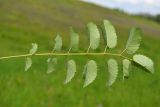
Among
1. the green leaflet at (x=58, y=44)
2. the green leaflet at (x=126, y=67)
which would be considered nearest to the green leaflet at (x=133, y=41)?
the green leaflet at (x=126, y=67)

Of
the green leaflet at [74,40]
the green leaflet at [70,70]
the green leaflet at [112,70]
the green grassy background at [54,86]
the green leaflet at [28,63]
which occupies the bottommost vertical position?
the green grassy background at [54,86]

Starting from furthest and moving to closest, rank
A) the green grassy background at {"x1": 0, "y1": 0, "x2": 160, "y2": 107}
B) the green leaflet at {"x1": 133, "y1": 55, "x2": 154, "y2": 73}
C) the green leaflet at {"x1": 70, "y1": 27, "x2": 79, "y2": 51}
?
the green grassy background at {"x1": 0, "y1": 0, "x2": 160, "y2": 107}
the green leaflet at {"x1": 70, "y1": 27, "x2": 79, "y2": 51}
the green leaflet at {"x1": 133, "y1": 55, "x2": 154, "y2": 73}

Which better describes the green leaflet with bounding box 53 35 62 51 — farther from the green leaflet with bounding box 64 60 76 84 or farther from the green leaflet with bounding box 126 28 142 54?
the green leaflet with bounding box 126 28 142 54

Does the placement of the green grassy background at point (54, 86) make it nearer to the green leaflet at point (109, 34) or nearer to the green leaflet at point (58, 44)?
the green leaflet at point (109, 34)

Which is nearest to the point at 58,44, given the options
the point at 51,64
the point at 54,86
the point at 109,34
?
the point at 51,64

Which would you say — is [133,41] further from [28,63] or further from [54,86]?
[54,86]

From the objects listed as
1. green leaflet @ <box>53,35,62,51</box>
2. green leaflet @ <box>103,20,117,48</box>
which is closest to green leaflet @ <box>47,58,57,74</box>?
green leaflet @ <box>53,35,62,51</box>

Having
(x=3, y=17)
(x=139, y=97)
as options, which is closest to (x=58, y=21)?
(x=3, y=17)
